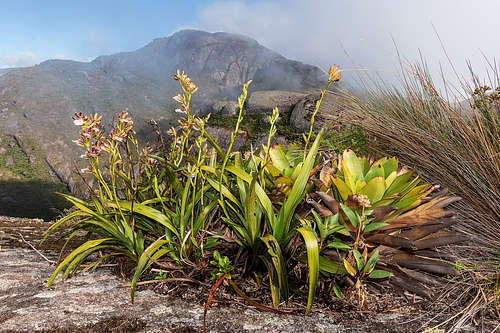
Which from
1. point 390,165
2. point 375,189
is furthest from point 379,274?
point 390,165

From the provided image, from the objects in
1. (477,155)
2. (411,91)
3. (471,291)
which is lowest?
(471,291)

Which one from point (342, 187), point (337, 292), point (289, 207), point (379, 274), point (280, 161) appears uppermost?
point (280, 161)

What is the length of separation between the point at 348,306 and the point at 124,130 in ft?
4.49

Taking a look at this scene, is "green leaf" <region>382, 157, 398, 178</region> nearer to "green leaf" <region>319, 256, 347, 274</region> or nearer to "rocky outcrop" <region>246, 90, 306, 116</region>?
"green leaf" <region>319, 256, 347, 274</region>

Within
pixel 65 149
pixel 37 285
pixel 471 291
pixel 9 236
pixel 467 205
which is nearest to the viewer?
pixel 471 291

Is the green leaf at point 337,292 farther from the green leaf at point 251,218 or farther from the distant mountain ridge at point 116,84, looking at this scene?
the distant mountain ridge at point 116,84

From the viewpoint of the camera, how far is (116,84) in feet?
251

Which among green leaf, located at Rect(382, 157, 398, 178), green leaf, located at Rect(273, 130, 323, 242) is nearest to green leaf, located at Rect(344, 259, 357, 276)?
green leaf, located at Rect(273, 130, 323, 242)

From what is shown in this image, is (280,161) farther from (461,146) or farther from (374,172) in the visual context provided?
(461,146)

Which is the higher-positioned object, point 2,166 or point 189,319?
point 189,319

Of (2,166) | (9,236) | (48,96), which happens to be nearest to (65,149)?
(2,166)

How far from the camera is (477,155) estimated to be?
1.93 metres

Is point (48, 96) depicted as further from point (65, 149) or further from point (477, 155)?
point (477, 155)

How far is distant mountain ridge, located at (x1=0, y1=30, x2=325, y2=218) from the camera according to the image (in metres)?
58.8
